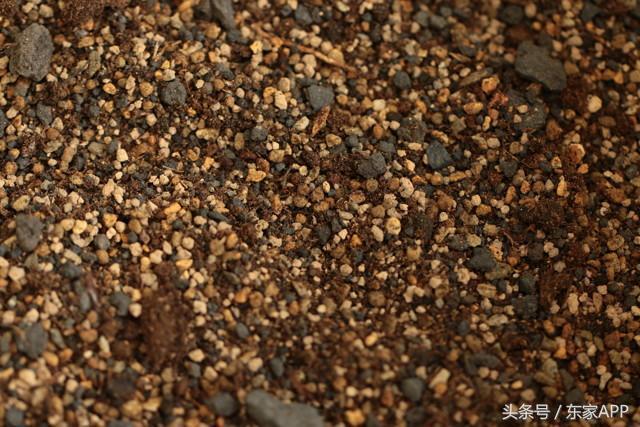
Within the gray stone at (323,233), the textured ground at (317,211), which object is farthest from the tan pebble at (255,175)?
the gray stone at (323,233)

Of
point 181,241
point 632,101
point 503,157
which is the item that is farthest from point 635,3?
point 181,241

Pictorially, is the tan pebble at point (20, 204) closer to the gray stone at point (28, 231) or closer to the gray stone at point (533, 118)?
the gray stone at point (28, 231)

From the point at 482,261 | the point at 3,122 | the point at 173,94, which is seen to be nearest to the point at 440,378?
the point at 482,261

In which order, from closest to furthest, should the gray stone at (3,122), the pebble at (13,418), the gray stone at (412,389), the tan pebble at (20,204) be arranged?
the pebble at (13,418), the gray stone at (412,389), the tan pebble at (20,204), the gray stone at (3,122)

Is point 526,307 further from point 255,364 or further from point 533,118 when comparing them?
point 255,364

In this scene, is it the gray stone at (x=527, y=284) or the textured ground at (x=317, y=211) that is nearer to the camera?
the textured ground at (x=317, y=211)

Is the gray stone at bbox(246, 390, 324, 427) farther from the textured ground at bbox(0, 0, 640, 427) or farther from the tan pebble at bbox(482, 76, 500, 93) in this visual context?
the tan pebble at bbox(482, 76, 500, 93)

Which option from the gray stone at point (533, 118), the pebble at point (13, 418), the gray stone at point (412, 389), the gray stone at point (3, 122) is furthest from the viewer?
the gray stone at point (533, 118)
